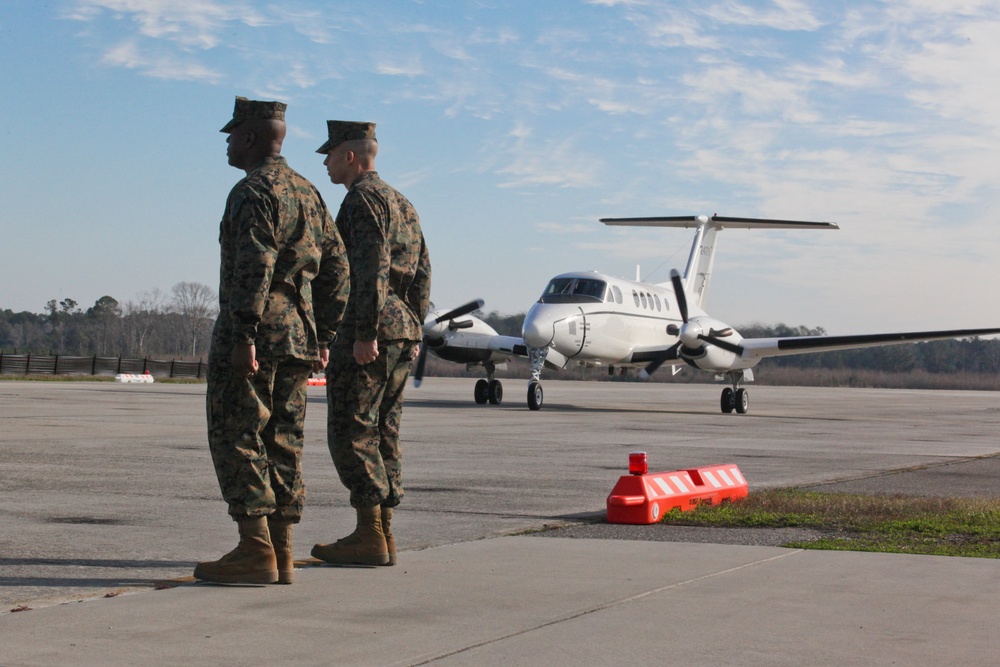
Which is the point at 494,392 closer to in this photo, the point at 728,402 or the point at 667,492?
the point at 728,402

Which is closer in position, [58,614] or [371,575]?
[58,614]

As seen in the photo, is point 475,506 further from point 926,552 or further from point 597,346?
point 597,346

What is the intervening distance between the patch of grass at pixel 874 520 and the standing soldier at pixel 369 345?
2.72m

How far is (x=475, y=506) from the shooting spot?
29.9 ft

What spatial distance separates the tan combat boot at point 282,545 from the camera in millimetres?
5711

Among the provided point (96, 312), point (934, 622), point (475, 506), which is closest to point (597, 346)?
point (475, 506)

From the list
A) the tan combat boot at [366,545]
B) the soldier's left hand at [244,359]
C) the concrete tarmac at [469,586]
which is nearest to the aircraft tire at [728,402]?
the concrete tarmac at [469,586]

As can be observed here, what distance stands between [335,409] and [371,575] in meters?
0.94

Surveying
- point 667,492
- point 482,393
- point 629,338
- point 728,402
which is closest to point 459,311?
point 482,393

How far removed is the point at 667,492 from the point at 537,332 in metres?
19.7

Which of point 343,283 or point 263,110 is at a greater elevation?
point 263,110

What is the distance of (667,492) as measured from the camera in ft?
28.5

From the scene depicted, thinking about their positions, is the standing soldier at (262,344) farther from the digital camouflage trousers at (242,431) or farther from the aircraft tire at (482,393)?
the aircraft tire at (482,393)

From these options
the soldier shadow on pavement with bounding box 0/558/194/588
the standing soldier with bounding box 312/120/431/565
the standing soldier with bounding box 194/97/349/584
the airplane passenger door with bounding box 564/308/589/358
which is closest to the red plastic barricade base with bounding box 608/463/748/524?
the standing soldier with bounding box 312/120/431/565
